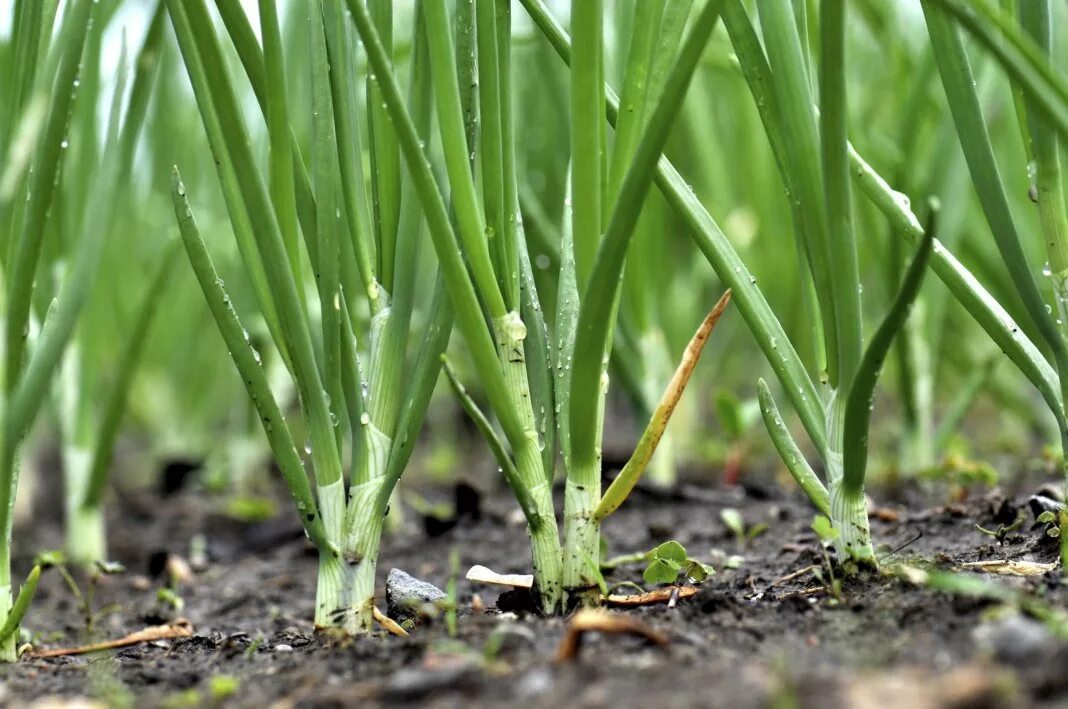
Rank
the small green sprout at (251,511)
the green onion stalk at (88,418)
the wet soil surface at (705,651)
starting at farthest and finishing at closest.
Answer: the small green sprout at (251,511) → the green onion stalk at (88,418) → the wet soil surface at (705,651)

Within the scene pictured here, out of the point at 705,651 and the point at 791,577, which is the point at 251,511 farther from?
the point at 705,651

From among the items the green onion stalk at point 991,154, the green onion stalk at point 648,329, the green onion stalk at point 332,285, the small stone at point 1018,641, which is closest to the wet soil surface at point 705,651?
the small stone at point 1018,641

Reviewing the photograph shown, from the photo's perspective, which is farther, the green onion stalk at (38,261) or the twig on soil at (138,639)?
the twig on soil at (138,639)

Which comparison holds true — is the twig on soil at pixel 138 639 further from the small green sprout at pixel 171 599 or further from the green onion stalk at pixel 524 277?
the green onion stalk at pixel 524 277

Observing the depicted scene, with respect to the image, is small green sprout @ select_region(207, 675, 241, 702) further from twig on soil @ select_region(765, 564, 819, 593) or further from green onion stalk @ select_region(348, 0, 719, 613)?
twig on soil @ select_region(765, 564, 819, 593)

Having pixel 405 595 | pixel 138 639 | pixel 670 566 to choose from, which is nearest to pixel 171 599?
pixel 138 639

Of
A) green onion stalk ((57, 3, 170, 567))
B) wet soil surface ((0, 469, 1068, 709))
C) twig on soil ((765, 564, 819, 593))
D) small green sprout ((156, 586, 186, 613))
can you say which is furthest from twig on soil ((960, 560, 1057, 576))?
green onion stalk ((57, 3, 170, 567))

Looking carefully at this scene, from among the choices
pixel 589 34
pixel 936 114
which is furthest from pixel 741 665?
pixel 936 114
